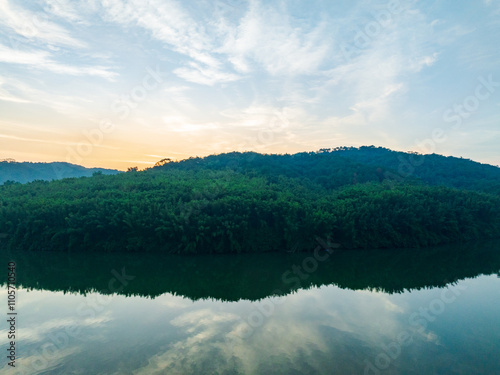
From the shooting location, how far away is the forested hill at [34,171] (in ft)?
215

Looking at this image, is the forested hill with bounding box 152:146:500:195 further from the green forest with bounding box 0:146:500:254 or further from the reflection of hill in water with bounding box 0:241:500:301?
the reflection of hill in water with bounding box 0:241:500:301

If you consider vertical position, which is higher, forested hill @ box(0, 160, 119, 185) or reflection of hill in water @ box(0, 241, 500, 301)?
forested hill @ box(0, 160, 119, 185)

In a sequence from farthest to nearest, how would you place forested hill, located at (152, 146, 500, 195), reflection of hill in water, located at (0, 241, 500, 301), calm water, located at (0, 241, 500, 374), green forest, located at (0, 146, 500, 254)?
forested hill, located at (152, 146, 500, 195)
green forest, located at (0, 146, 500, 254)
reflection of hill in water, located at (0, 241, 500, 301)
calm water, located at (0, 241, 500, 374)

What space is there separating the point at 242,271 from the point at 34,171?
243 feet

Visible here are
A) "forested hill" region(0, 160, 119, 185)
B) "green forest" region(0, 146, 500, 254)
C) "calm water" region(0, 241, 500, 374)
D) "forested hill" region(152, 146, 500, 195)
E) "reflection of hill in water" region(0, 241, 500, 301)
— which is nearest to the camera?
"calm water" region(0, 241, 500, 374)

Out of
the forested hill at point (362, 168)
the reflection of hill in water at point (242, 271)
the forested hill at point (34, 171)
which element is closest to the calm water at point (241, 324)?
the reflection of hill in water at point (242, 271)

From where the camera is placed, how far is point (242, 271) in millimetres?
16984

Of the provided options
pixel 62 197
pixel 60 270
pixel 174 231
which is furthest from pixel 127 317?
pixel 62 197

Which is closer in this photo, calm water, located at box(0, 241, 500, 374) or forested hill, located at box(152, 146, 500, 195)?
calm water, located at box(0, 241, 500, 374)

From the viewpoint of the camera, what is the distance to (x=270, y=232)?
22.4m

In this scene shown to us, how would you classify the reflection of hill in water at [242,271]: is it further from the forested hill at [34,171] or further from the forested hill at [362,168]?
the forested hill at [34,171]

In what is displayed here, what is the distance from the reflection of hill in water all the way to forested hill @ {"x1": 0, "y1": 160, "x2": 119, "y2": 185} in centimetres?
5050

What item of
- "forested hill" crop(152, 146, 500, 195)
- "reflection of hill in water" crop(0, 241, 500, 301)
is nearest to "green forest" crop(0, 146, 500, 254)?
"reflection of hill in water" crop(0, 241, 500, 301)

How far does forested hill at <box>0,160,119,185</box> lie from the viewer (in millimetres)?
65438
